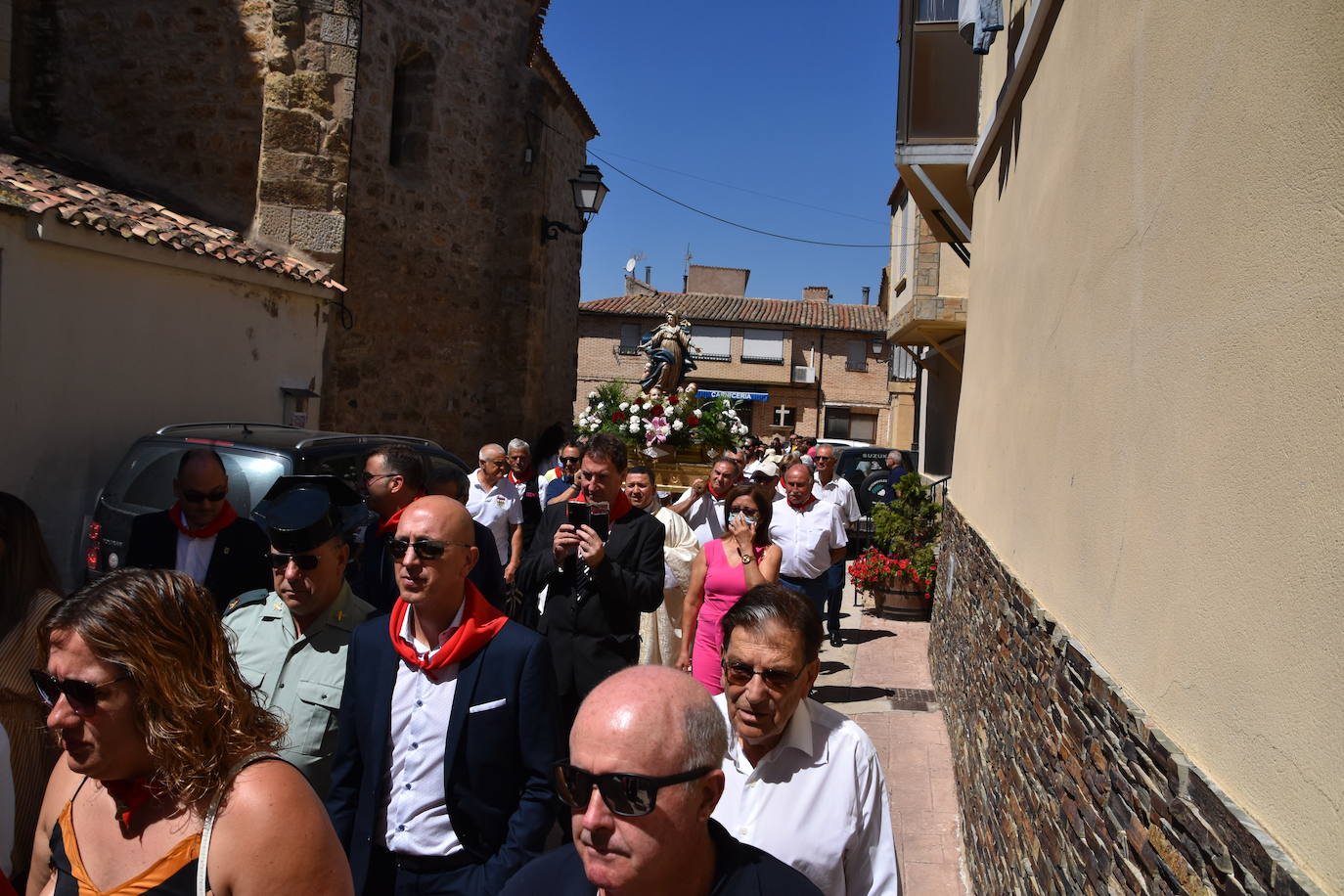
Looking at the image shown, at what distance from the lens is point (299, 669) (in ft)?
11.0

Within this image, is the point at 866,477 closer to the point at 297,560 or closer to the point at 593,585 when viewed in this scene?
the point at 593,585

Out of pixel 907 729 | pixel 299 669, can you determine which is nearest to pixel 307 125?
pixel 907 729

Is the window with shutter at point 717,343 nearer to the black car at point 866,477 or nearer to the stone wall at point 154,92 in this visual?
the black car at point 866,477

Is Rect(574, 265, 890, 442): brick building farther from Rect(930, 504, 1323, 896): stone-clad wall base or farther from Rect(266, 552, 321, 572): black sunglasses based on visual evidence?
Rect(266, 552, 321, 572): black sunglasses

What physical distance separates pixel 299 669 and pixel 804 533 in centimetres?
486

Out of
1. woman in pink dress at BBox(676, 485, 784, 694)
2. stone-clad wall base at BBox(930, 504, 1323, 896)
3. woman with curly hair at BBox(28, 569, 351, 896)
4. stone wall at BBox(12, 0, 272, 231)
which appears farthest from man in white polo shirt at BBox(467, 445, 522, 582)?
stone wall at BBox(12, 0, 272, 231)

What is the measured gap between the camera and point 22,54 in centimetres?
1339

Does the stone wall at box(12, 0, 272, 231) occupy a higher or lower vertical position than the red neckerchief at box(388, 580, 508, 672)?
higher

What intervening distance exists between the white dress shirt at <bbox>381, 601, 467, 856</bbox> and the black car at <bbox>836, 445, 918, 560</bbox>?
42.7ft

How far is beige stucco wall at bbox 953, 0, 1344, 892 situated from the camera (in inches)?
68.6

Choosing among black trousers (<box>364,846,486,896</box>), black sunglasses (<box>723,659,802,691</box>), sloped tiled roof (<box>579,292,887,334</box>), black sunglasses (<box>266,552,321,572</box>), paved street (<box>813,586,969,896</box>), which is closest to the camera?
black sunglasses (<box>723,659,802,691</box>)

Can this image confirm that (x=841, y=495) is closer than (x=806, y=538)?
No

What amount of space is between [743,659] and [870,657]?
7.74 metres

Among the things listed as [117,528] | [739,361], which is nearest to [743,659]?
[117,528]
